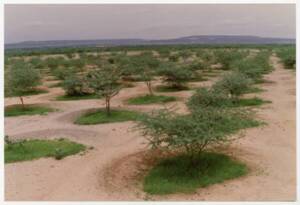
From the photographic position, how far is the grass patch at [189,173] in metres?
10.3

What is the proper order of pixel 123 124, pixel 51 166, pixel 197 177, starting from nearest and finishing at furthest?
1. pixel 197 177
2. pixel 51 166
3. pixel 123 124

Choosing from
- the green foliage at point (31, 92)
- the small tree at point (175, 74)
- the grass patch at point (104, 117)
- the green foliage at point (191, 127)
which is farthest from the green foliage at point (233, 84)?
the green foliage at point (31, 92)

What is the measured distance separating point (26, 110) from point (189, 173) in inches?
566

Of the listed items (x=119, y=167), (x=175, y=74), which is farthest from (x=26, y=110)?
(x=119, y=167)

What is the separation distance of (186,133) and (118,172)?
2381 millimetres

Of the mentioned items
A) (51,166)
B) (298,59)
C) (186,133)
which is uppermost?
(298,59)

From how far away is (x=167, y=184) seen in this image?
34.3 feet

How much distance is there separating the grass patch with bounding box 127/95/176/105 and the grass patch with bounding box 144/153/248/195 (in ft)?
36.8

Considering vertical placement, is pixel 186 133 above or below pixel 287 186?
above

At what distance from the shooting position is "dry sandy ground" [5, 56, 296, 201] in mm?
9977

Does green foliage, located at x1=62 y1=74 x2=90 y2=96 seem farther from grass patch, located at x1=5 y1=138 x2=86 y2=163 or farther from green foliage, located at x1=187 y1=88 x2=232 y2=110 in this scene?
green foliage, located at x1=187 y1=88 x2=232 y2=110

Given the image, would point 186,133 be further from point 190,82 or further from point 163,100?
point 190,82

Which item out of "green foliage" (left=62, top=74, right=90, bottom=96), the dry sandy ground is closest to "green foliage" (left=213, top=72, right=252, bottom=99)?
the dry sandy ground

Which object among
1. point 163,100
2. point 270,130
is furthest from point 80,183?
point 163,100
